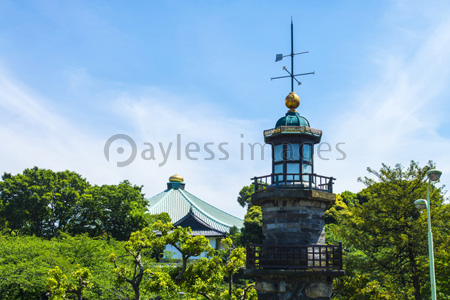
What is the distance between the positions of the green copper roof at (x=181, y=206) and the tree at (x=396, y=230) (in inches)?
1448

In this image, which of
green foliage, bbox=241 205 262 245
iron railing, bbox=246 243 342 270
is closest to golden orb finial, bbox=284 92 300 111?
iron railing, bbox=246 243 342 270

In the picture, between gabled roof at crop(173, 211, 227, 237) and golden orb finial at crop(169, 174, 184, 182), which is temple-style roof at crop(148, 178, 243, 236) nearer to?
gabled roof at crop(173, 211, 227, 237)

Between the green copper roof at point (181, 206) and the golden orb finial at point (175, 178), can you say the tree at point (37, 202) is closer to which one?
the green copper roof at point (181, 206)

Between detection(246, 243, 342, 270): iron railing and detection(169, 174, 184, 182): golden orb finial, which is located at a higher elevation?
detection(169, 174, 184, 182): golden orb finial

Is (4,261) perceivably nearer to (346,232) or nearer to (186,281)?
(186,281)

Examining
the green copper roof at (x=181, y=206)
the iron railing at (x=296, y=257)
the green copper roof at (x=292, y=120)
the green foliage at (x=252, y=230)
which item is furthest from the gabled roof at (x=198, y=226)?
the iron railing at (x=296, y=257)

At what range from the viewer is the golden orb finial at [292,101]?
19.2 m

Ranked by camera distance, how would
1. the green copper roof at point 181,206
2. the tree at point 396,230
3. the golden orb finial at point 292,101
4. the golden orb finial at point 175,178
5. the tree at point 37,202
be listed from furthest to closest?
the golden orb finial at point 175,178 → the green copper roof at point 181,206 → the tree at point 37,202 → the tree at point 396,230 → the golden orb finial at point 292,101

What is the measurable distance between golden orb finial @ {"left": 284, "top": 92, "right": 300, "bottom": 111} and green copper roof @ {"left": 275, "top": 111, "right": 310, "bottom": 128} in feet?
1.25

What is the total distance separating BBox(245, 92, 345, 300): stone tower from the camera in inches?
648

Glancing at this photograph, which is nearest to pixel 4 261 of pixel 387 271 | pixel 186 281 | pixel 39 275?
pixel 39 275

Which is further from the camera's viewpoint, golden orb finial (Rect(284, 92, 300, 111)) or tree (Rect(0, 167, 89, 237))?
tree (Rect(0, 167, 89, 237))

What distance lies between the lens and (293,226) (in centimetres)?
1703

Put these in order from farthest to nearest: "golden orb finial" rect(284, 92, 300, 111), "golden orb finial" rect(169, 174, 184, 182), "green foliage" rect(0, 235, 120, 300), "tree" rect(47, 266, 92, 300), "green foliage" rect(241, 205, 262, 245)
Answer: "golden orb finial" rect(169, 174, 184, 182), "green foliage" rect(241, 205, 262, 245), "green foliage" rect(0, 235, 120, 300), "golden orb finial" rect(284, 92, 300, 111), "tree" rect(47, 266, 92, 300)
